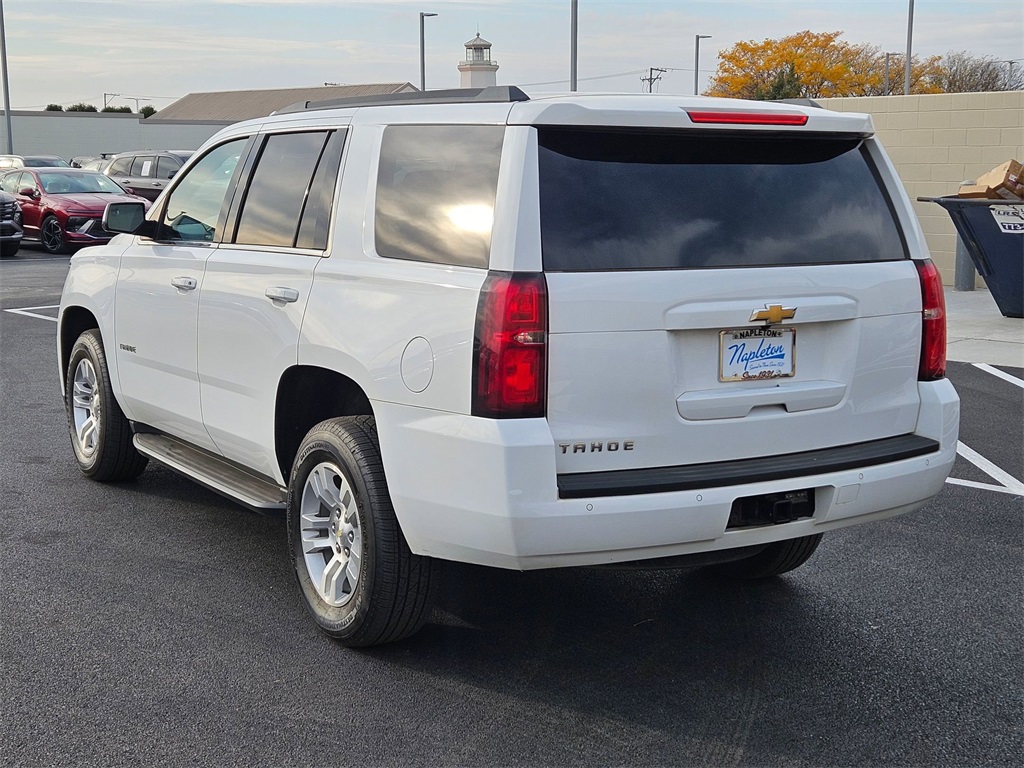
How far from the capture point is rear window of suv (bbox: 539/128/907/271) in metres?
3.68

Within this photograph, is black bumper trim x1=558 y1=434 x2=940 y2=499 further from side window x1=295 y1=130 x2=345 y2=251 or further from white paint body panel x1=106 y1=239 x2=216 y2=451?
white paint body panel x1=106 y1=239 x2=216 y2=451

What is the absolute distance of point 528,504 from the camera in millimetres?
3514

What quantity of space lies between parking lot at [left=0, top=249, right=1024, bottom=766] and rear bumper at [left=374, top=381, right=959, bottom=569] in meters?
0.52

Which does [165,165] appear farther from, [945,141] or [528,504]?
[528,504]

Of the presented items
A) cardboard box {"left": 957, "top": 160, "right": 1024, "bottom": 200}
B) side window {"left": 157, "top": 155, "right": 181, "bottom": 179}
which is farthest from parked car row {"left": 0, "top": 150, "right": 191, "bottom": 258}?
cardboard box {"left": 957, "top": 160, "right": 1024, "bottom": 200}

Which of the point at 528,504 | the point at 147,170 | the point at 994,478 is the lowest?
the point at 994,478

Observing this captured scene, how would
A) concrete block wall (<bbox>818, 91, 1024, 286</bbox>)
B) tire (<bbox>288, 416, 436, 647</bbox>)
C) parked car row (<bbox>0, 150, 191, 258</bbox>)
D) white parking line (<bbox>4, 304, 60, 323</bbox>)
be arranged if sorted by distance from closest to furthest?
tire (<bbox>288, 416, 436, 647</bbox>), white parking line (<bbox>4, 304, 60, 323</bbox>), concrete block wall (<bbox>818, 91, 1024, 286</bbox>), parked car row (<bbox>0, 150, 191, 258</bbox>)

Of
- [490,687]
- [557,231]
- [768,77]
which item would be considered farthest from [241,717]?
[768,77]

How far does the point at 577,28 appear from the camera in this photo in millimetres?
26750

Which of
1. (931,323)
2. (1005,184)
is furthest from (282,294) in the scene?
(1005,184)

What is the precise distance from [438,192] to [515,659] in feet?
5.41

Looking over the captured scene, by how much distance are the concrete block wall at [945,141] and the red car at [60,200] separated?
13323 mm

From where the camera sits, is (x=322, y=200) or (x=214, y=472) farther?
(x=214, y=472)

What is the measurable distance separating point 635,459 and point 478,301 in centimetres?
69
